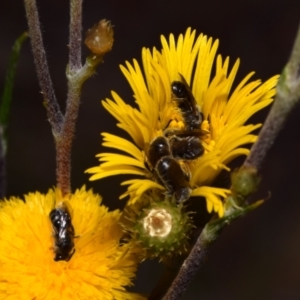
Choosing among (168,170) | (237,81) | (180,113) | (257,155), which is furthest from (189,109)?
(237,81)

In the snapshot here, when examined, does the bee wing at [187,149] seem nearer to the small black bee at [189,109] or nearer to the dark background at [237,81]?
the small black bee at [189,109]

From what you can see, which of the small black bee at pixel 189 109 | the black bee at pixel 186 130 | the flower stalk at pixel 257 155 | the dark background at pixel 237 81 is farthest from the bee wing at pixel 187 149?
the dark background at pixel 237 81

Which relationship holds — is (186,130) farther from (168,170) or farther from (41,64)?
(41,64)

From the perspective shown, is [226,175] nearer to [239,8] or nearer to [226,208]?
[226,208]

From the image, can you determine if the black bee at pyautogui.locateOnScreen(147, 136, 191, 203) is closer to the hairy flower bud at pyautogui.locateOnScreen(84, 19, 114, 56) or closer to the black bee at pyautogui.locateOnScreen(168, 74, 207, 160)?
the black bee at pyautogui.locateOnScreen(168, 74, 207, 160)

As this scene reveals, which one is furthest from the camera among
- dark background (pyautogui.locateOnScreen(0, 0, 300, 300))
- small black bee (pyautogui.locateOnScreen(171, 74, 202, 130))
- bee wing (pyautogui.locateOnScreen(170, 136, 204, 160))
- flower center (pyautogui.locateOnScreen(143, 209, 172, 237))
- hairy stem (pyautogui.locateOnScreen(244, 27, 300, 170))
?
dark background (pyautogui.locateOnScreen(0, 0, 300, 300))

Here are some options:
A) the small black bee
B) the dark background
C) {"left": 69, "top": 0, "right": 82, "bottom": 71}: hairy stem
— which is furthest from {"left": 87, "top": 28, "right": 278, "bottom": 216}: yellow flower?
the dark background
